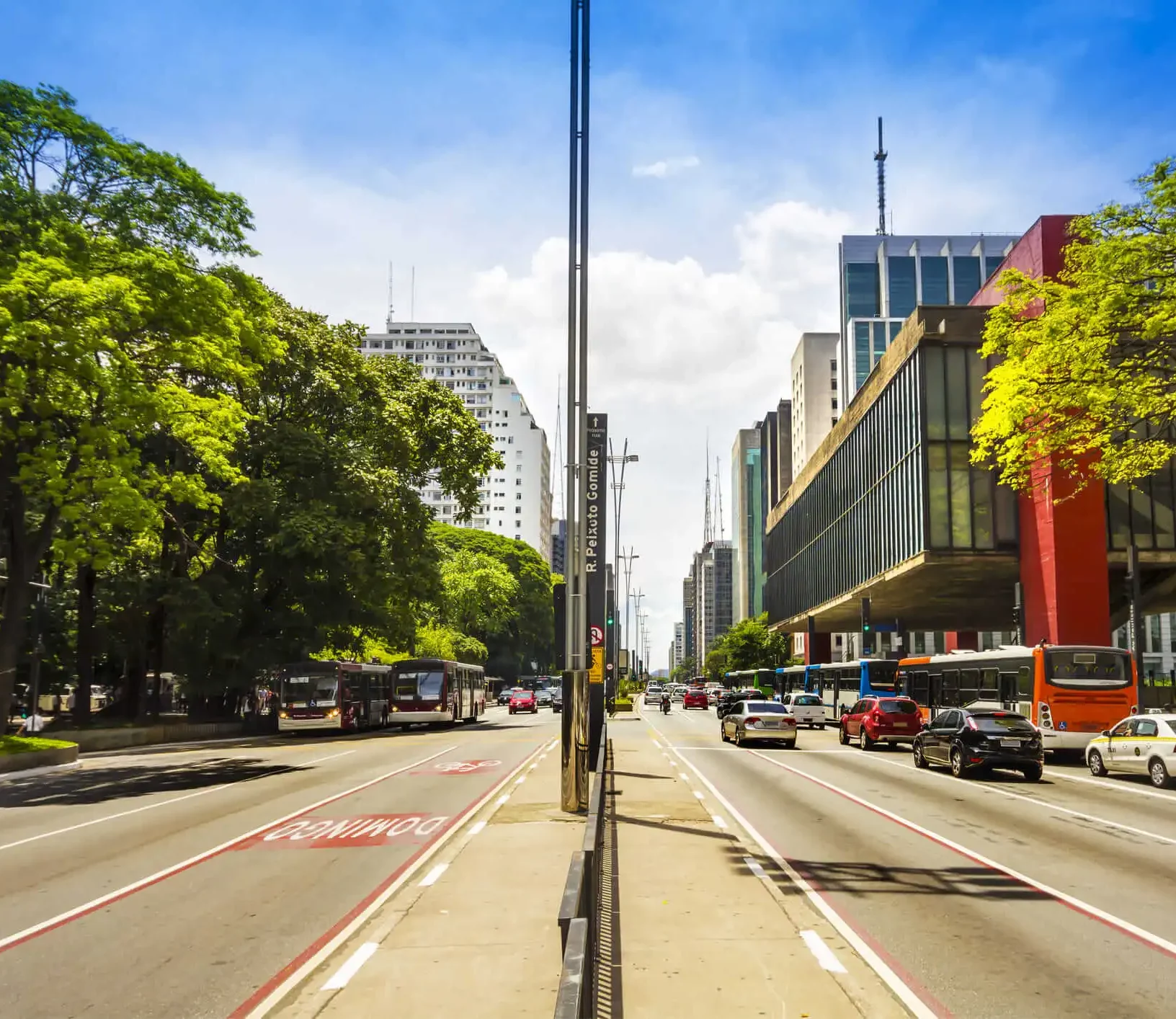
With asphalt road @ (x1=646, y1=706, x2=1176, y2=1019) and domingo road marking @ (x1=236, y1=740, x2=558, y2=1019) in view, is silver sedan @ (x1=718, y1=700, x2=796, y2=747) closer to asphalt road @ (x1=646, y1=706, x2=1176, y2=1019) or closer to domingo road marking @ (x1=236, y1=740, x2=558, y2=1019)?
asphalt road @ (x1=646, y1=706, x2=1176, y2=1019)

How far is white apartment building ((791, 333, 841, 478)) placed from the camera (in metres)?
147

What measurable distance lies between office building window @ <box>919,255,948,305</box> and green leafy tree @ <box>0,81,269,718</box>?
143 metres

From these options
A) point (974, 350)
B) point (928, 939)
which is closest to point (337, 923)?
point (928, 939)

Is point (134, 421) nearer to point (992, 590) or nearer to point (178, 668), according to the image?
point (178, 668)

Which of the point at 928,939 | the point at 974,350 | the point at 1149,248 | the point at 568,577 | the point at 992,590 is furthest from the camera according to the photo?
the point at 992,590

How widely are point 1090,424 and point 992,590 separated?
30293 mm

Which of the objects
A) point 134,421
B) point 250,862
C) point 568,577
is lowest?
point 250,862

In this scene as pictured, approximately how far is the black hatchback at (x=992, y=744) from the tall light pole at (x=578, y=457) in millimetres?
10927

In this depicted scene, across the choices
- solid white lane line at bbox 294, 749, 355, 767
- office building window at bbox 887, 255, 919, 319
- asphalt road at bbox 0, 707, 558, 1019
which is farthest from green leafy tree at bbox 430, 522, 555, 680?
asphalt road at bbox 0, 707, 558, 1019

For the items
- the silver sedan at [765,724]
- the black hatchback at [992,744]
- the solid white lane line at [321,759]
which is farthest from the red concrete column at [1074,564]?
the solid white lane line at [321,759]

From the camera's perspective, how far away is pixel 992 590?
5497cm

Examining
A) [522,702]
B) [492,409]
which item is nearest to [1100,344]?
[522,702]

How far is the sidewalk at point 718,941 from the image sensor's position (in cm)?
674

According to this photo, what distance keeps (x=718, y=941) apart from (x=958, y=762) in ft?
57.6
